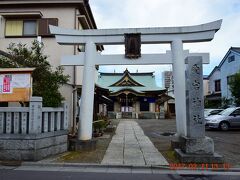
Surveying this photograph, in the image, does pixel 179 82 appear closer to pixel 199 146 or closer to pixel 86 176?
A: pixel 199 146

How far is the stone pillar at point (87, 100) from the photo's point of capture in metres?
11.7

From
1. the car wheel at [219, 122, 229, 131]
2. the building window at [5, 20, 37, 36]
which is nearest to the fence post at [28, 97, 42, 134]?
the building window at [5, 20, 37, 36]

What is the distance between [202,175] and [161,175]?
1151 millimetres

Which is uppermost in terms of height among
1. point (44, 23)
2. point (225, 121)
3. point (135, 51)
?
point (44, 23)

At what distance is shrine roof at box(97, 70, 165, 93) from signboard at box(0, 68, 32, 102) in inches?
1324

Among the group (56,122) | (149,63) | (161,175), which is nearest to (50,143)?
(56,122)

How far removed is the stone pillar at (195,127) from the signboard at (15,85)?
5632 millimetres

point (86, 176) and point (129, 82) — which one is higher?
point (129, 82)

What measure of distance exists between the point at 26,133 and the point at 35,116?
2.10 feet

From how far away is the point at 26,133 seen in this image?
9.66 m

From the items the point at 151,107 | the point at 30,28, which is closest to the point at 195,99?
the point at 30,28

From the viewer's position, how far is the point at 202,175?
805 centimetres

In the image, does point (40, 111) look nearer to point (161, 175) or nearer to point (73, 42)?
point (73, 42)
